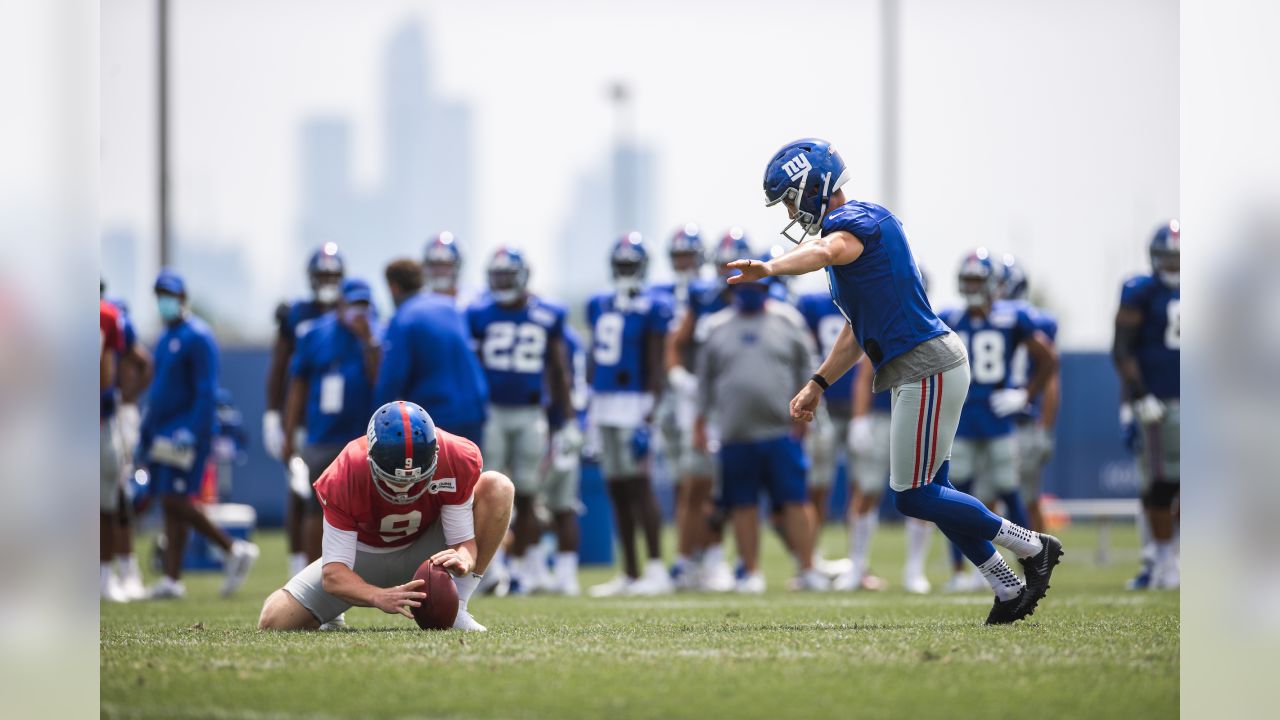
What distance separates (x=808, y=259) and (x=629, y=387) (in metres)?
5.34

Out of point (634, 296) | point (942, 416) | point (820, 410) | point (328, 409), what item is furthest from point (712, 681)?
point (820, 410)

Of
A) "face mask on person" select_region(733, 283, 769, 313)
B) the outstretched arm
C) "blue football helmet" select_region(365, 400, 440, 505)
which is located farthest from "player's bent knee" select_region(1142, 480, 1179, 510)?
"blue football helmet" select_region(365, 400, 440, 505)

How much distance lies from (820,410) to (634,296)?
2278 mm

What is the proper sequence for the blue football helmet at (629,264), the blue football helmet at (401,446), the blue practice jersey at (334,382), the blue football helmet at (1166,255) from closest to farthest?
1. the blue football helmet at (401,446)
2. the blue practice jersey at (334,382)
3. the blue football helmet at (1166,255)
4. the blue football helmet at (629,264)

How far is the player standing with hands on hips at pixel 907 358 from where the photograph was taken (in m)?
5.98

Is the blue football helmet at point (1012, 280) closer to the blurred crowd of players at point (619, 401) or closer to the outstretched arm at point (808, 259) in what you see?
the blurred crowd of players at point (619, 401)

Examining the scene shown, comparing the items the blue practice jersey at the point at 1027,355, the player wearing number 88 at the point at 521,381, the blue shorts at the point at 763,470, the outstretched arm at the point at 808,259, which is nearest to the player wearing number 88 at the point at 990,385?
the blue practice jersey at the point at 1027,355

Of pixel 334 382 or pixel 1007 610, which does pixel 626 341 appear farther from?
pixel 1007 610

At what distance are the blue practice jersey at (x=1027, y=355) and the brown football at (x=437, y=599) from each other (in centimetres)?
565

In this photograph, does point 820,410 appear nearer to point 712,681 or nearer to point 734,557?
point 734,557

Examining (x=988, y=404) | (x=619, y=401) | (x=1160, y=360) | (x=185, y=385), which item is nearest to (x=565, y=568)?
(x=619, y=401)

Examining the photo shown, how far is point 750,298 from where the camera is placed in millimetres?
10008
